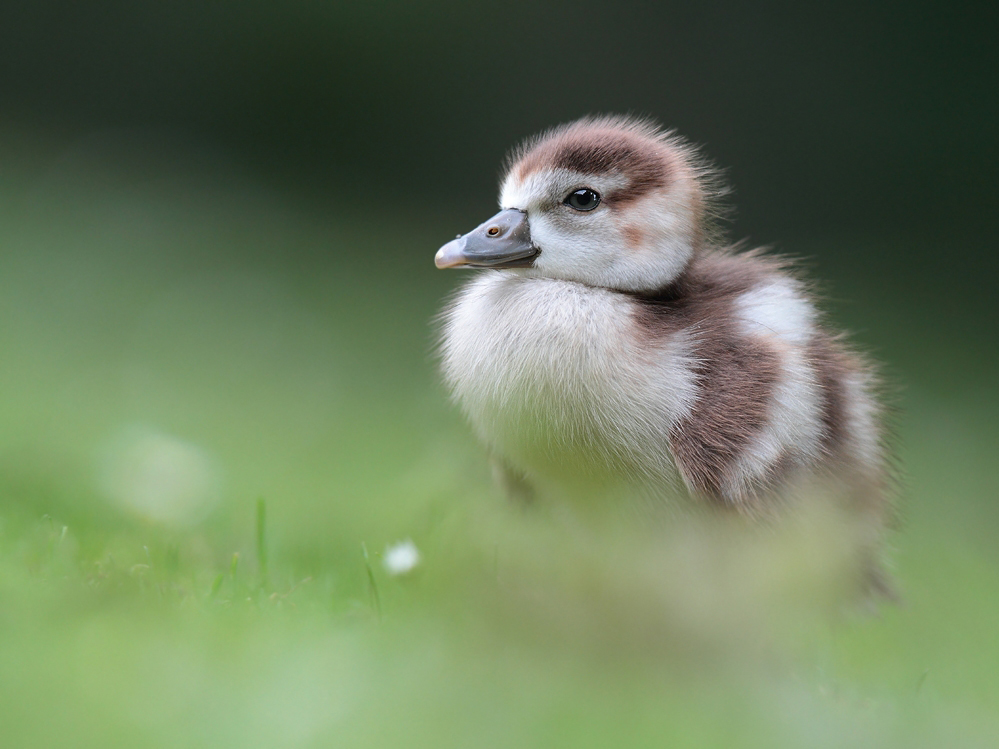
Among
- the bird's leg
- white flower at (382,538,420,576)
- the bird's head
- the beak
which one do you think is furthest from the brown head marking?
white flower at (382,538,420,576)

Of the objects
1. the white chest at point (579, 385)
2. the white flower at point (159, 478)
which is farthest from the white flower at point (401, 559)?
the white flower at point (159, 478)

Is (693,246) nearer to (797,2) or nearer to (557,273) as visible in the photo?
(557,273)

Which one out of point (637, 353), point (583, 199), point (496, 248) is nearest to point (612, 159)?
point (583, 199)

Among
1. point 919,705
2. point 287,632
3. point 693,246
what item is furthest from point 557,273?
point 919,705

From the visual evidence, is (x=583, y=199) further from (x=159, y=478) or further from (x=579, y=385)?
(x=159, y=478)

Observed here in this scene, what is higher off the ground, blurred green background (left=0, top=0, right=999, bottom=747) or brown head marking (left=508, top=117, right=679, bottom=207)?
brown head marking (left=508, top=117, right=679, bottom=207)

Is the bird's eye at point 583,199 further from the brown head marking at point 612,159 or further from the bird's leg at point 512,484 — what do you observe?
the bird's leg at point 512,484

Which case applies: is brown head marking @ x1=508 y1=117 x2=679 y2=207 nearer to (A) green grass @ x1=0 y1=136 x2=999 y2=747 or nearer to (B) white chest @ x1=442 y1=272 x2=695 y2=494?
(B) white chest @ x1=442 y1=272 x2=695 y2=494

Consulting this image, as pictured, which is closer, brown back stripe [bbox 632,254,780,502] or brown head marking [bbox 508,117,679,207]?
brown back stripe [bbox 632,254,780,502]
